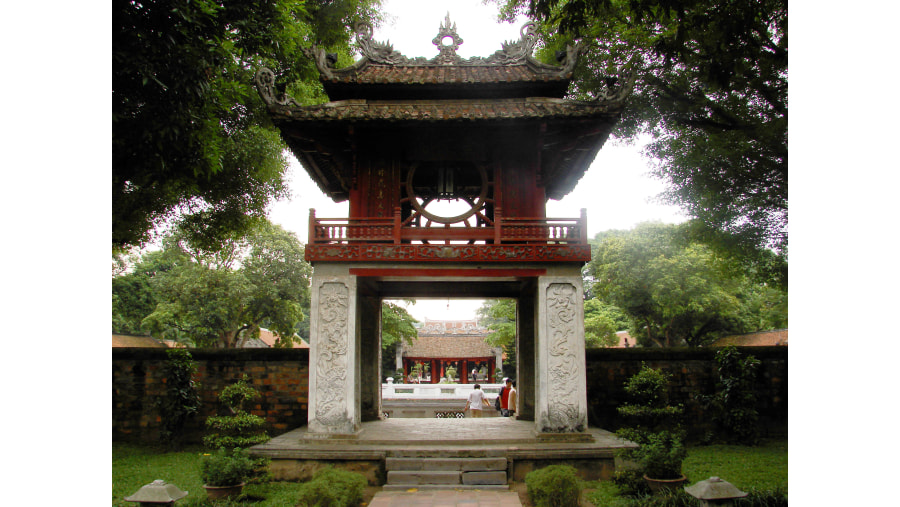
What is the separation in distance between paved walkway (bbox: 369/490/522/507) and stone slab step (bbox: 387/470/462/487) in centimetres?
26

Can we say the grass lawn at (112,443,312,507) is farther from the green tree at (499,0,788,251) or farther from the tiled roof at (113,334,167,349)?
the tiled roof at (113,334,167,349)

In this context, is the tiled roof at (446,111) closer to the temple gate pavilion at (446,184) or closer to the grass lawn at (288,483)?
the temple gate pavilion at (446,184)

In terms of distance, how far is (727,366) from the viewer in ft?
38.9

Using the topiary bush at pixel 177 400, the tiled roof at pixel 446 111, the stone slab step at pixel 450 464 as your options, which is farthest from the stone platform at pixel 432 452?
the tiled roof at pixel 446 111

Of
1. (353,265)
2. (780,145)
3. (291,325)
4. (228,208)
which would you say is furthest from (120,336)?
(780,145)

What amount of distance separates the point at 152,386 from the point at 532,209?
9202mm

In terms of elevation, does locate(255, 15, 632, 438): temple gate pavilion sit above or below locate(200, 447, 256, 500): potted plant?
above

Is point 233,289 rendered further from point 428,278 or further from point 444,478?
point 444,478

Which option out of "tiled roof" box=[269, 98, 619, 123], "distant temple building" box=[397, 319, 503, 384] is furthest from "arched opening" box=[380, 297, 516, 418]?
"tiled roof" box=[269, 98, 619, 123]

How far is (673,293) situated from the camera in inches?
943

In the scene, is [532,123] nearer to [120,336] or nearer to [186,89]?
[186,89]

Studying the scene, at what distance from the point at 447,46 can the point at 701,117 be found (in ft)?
19.5

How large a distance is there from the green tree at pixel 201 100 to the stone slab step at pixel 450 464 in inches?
220

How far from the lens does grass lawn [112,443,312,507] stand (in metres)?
7.18
